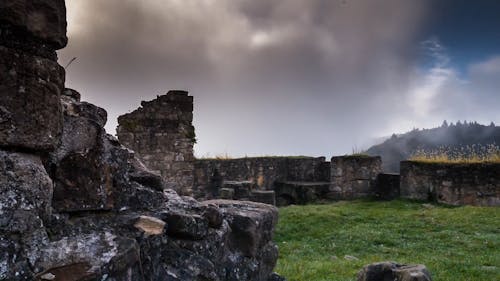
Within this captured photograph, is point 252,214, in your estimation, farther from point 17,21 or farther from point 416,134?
point 416,134

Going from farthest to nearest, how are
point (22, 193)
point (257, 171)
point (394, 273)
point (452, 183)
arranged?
point (257, 171)
point (452, 183)
point (394, 273)
point (22, 193)

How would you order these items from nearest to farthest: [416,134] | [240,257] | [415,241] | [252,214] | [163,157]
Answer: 1. [240,257]
2. [252,214]
3. [415,241]
4. [163,157]
5. [416,134]

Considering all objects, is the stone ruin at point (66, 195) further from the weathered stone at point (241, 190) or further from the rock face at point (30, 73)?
the weathered stone at point (241, 190)

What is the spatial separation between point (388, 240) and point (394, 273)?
19.6 ft

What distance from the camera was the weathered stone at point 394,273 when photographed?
4676 mm

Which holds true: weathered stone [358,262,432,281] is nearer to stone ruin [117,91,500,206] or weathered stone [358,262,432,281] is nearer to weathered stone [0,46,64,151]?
weathered stone [0,46,64,151]

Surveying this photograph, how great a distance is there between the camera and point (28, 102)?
6.98 feet

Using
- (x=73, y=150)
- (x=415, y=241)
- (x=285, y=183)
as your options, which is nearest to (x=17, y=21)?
(x=73, y=150)

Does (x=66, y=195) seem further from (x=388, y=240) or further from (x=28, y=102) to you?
(x=388, y=240)

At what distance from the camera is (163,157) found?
1442cm

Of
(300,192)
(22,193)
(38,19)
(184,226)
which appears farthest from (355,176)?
(22,193)

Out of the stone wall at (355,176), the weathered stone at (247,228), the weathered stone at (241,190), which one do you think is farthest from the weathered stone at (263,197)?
the weathered stone at (247,228)

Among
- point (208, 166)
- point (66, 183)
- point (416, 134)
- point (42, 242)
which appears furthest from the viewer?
point (416, 134)

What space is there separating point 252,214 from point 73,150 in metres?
1.78
